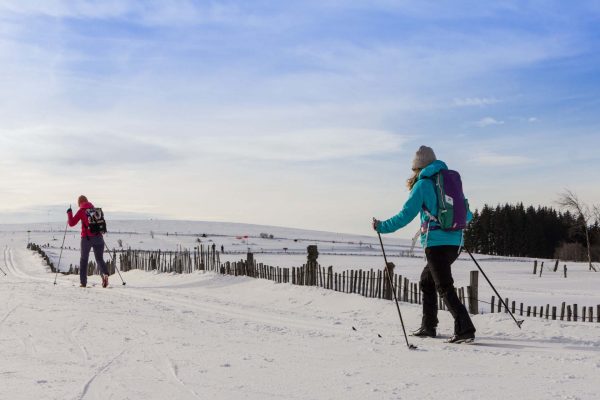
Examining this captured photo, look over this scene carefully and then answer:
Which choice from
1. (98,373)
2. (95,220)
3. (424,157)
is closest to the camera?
(98,373)

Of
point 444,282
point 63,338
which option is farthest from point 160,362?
point 444,282

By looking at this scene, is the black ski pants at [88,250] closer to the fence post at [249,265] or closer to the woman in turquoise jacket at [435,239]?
the fence post at [249,265]

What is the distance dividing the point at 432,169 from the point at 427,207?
355 millimetres

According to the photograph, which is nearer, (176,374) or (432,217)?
(176,374)

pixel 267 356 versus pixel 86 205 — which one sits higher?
pixel 86 205

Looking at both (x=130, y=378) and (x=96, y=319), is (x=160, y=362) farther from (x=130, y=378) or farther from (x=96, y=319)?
(x=96, y=319)

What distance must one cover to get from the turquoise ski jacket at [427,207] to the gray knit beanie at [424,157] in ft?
A: 0.52

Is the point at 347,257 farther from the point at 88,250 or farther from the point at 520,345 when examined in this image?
the point at 520,345

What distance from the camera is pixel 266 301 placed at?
10609mm

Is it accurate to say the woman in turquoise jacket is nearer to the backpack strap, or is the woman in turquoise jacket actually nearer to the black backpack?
the backpack strap

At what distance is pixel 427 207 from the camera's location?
18.1 feet

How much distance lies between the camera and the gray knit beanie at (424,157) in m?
5.78

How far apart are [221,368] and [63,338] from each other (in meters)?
1.79

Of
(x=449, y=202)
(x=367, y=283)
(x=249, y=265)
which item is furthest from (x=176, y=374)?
(x=249, y=265)
